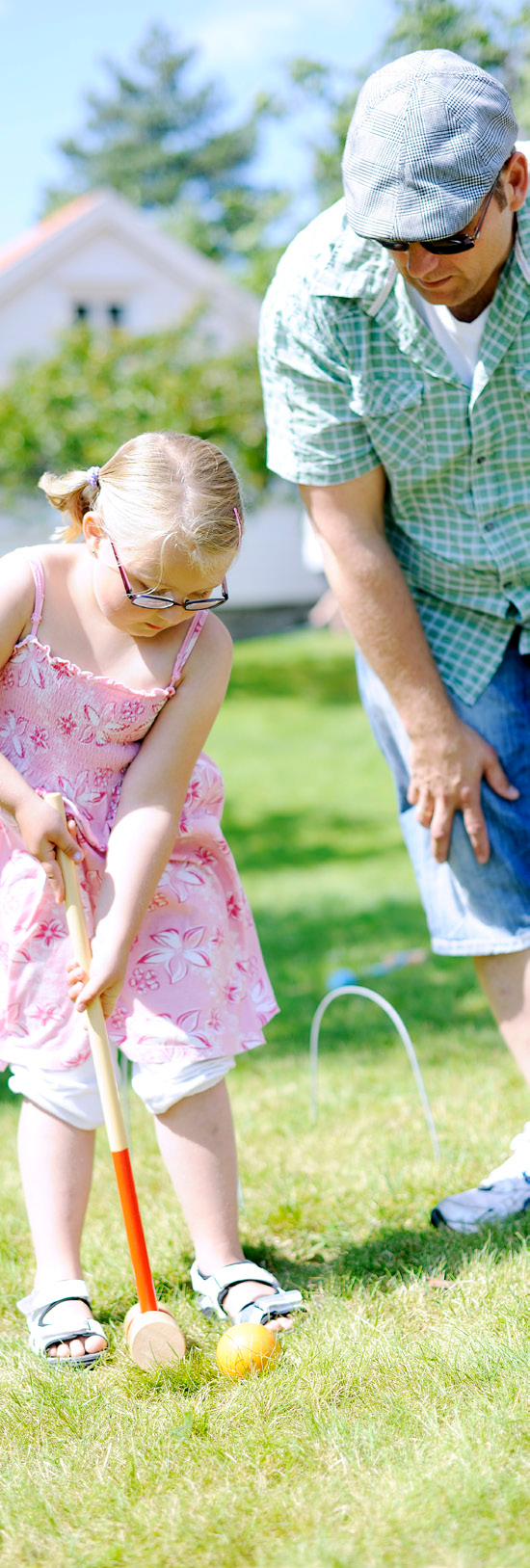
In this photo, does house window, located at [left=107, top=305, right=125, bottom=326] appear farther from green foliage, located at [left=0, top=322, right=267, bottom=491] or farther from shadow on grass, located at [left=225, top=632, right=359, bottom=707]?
shadow on grass, located at [left=225, top=632, right=359, bottom=707]

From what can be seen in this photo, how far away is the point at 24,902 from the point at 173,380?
15.2 meters

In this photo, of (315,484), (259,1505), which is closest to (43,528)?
(315,484)

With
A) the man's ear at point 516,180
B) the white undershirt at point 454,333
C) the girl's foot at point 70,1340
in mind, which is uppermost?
the man's ear at point 516,180

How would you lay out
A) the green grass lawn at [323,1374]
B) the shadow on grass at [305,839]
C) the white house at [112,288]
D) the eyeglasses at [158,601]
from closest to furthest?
the green grass lawn at [323,1374]
the eyeglasses at [158,601]
the shadow on grass at [305,839]
the white house at [112,288]

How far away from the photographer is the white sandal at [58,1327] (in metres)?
2.44

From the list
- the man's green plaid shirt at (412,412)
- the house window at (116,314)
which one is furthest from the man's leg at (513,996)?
the house window at (116,314)

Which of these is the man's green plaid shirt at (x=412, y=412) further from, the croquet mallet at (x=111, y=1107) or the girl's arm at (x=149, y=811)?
the croquet mallet at (x=111, y=1107)

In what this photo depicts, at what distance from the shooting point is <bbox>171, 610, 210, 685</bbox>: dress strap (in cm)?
262

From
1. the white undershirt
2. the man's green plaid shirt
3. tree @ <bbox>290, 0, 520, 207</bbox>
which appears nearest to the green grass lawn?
the man's green plaid shirt

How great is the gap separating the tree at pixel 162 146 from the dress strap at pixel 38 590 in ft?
154

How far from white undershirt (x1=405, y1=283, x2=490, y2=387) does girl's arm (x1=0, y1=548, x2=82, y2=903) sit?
88cm

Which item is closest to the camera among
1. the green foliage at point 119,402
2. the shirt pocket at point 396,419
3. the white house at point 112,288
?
the shirt pocket at point 396,419

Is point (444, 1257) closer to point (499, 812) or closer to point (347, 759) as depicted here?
point (499, 812)

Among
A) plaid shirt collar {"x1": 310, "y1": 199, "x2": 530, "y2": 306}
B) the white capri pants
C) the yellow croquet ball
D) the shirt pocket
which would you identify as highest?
plaid shirt collar {"x1": 310, "y1": 199, "x2": 530, "y2": 306}
